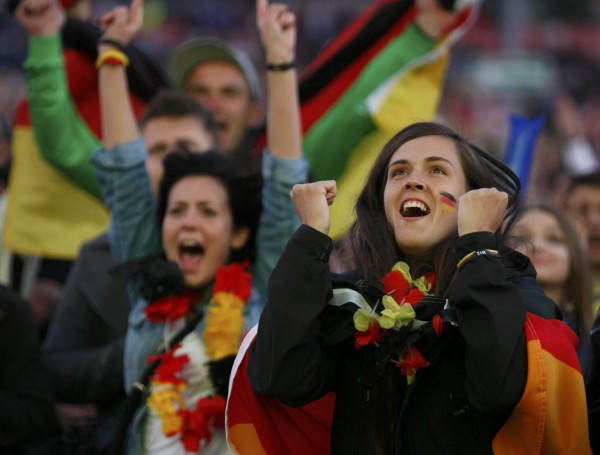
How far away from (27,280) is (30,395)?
1.59m

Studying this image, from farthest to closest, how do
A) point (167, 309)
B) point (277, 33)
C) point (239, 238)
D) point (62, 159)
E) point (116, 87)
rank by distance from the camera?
point (62, 159)
point (116, 87)
point (277, 33)
point (239, 238)
point (167, 309)

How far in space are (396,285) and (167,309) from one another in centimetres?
112

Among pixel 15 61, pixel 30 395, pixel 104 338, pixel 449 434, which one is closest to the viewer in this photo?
pixel 449 434

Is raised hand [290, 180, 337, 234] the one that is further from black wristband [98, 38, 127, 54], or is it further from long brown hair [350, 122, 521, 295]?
black wristband [98, 38, 127, 54]

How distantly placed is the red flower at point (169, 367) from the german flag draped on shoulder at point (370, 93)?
1.14 metres

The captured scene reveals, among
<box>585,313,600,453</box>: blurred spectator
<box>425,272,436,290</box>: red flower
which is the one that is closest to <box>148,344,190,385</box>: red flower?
<box>425,272,436,290</box>: red flower

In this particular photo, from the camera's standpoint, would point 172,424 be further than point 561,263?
No

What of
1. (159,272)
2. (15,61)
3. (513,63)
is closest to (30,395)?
(159,272)

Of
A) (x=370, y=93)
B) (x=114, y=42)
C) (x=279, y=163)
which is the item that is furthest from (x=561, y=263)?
(x=114, y=42)

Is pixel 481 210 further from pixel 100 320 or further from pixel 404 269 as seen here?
pixel 100 320

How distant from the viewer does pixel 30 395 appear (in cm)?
402

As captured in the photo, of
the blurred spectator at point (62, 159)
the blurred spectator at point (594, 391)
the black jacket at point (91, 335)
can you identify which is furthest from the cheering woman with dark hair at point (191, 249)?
the blurred spectator at point (594, 391)

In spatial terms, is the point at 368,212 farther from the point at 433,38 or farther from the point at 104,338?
the point at 433,38

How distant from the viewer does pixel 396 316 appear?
308 centimetres
